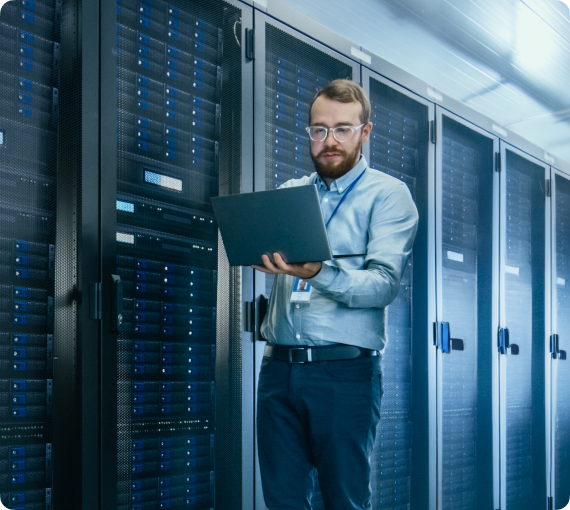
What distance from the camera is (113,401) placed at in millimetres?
1512

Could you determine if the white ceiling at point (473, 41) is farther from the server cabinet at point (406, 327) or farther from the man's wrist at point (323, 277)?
the man's wrist at point (323, 277)

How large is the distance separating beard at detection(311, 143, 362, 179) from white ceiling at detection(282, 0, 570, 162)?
2023 mm

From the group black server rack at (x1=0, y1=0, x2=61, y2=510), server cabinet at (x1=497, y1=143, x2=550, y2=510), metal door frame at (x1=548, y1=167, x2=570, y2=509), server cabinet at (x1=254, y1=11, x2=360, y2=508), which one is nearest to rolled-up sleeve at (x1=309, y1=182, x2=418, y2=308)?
server cabinet at (x1=254, y1=11, x2=360, y2=508)

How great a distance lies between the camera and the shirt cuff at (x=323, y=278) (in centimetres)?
142

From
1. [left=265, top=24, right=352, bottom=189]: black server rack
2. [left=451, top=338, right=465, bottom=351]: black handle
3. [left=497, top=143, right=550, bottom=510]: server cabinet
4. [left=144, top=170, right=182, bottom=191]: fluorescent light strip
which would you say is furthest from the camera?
[left=497, top=143, right=550, bottom=510]: server cabinet

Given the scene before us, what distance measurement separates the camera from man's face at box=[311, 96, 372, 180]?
1613 mm

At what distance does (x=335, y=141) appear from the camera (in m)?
1.62

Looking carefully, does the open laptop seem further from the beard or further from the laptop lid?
the beard

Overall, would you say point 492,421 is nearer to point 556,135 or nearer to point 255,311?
point 255,311

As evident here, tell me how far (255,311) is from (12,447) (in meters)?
0.79

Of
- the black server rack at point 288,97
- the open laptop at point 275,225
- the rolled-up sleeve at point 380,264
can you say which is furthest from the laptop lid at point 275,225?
the black server rack at point 288,97

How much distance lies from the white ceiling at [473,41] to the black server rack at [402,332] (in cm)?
100

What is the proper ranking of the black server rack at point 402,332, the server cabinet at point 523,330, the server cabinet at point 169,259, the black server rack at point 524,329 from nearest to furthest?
the server cabinet at point 169,259 < the black server rack at point 402,332 < the server cabinet at point 523,330 < the black server rack at point 524,329

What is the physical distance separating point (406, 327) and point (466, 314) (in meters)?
0.56
